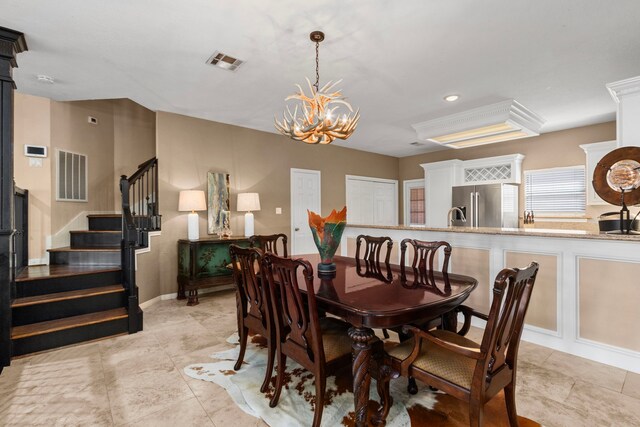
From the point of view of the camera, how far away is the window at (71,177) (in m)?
4.18

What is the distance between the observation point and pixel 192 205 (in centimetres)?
425

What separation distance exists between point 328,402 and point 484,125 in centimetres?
392

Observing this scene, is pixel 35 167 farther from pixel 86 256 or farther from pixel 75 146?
pixel 86 256

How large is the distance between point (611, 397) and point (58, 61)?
5.20 meters

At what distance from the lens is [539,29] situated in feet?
8.01

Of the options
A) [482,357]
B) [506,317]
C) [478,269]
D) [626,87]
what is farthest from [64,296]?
[626,87]

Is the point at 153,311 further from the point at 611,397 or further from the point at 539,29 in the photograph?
the point at 539,29

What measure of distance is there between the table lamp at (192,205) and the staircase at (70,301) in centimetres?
89

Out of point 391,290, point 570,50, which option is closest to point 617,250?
point 570,50

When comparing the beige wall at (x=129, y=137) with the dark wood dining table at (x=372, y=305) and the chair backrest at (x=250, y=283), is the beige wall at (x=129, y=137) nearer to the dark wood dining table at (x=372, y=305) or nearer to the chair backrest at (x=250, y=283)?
the chair backrest at (x=250, y=283)

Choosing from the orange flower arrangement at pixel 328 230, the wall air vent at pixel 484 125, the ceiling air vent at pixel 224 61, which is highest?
the ceiling air vent at pixel 224 61

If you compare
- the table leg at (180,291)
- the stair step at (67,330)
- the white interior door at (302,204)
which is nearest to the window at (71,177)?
the table leg at (180,291)

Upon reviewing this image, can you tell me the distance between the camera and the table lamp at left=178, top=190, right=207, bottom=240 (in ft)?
13.9

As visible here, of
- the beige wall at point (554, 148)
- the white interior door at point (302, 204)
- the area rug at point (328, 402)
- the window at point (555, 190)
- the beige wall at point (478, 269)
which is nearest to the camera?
the area rug at point (328, 402)
